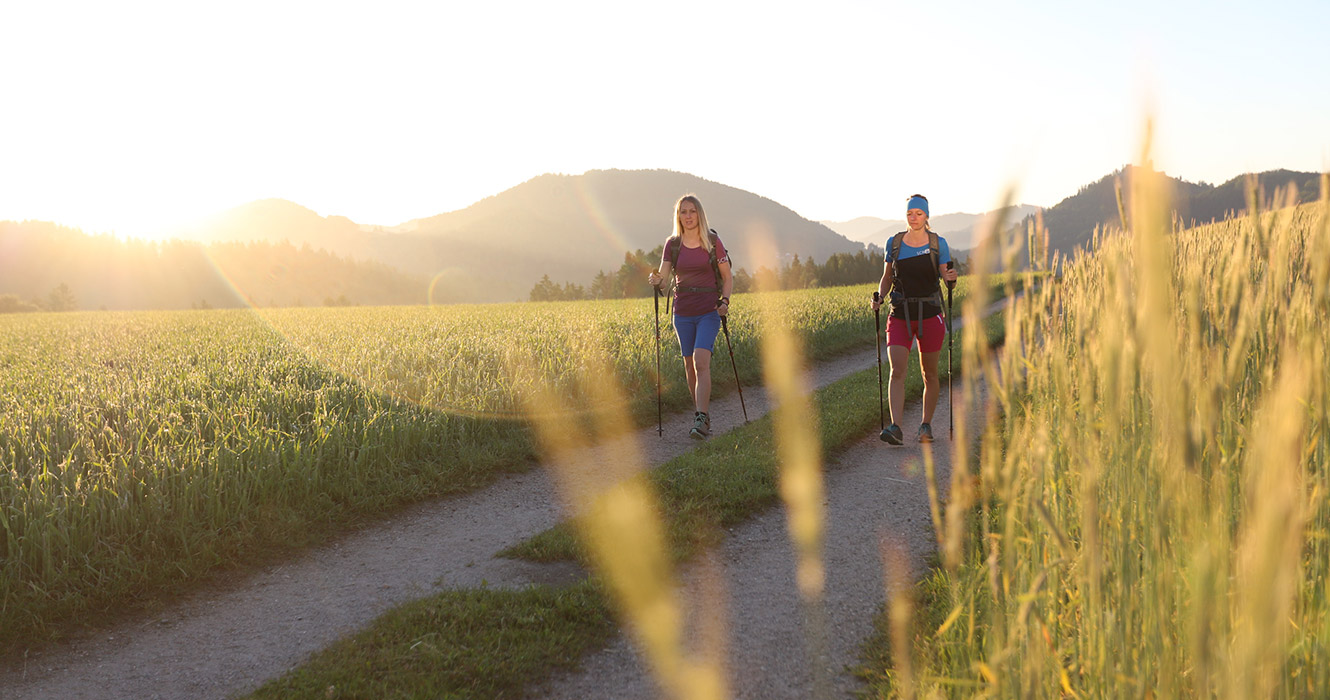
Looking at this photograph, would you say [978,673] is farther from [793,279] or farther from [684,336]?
[793,279]

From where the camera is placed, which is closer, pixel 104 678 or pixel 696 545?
pixel 104 678

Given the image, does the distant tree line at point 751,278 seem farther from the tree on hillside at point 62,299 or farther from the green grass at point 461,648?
the green grass at point 461,648

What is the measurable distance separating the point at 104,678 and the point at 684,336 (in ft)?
20.7

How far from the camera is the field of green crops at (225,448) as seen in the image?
15.9 ft

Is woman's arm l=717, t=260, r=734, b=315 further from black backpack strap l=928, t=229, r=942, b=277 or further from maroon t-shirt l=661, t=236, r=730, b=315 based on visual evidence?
black backpack strap l=928, t=229, r=942, b=277

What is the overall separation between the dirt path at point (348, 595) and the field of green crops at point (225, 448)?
0.36m

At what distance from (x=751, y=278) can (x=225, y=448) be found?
79271mm

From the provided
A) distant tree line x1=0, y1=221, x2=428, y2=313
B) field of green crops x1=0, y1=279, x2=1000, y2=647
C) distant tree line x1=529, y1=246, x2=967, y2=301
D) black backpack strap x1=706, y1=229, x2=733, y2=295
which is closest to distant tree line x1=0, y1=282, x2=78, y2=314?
distant tree line x1=0, y1=221, x2=428, y2=313

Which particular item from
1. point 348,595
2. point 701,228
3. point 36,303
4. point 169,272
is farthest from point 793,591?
point 169,272

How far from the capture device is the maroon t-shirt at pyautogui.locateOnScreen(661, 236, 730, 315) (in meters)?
8.70

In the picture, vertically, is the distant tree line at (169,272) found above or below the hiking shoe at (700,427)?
above

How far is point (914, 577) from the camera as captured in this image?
487 cm

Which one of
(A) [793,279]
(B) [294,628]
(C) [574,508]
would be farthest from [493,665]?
(A) [793,279]

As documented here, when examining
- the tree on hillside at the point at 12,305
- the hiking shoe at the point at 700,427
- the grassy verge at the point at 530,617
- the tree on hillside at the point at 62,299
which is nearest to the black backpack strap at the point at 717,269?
the hiking shoe at the point at 700,427
